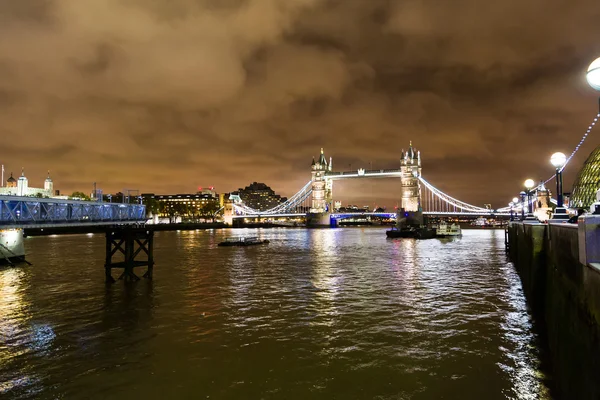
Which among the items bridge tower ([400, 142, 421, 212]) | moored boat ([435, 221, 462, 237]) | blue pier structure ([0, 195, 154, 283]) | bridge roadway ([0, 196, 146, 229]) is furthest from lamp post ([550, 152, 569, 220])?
bridge tower ([400, 142, 421, 212])

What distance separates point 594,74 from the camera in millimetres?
7324

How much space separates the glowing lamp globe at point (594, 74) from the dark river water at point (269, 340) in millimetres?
6530

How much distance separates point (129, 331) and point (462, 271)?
24676 mm

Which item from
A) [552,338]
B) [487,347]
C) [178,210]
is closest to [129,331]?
[487,347]

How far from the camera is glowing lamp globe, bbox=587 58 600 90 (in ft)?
23.9

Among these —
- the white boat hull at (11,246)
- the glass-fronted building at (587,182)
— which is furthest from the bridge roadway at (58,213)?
the glass-fronted building at (587,182)

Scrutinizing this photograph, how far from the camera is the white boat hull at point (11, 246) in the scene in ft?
119

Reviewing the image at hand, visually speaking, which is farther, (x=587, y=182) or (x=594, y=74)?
(x=587, y=182)

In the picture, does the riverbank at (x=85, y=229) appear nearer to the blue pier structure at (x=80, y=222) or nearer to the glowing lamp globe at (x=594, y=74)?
the blue pier structure at (x=80, y=222)

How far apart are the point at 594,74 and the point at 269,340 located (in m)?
11.0

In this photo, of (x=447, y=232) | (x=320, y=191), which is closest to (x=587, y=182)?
(x=447, y=232)

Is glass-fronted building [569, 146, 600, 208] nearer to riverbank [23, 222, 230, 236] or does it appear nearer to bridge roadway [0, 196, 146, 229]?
bridge roadway [0, 196, 146, 229]

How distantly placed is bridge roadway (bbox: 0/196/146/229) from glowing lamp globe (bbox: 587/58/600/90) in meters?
25.7

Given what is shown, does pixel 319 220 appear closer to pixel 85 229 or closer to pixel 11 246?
pixel 85 229
